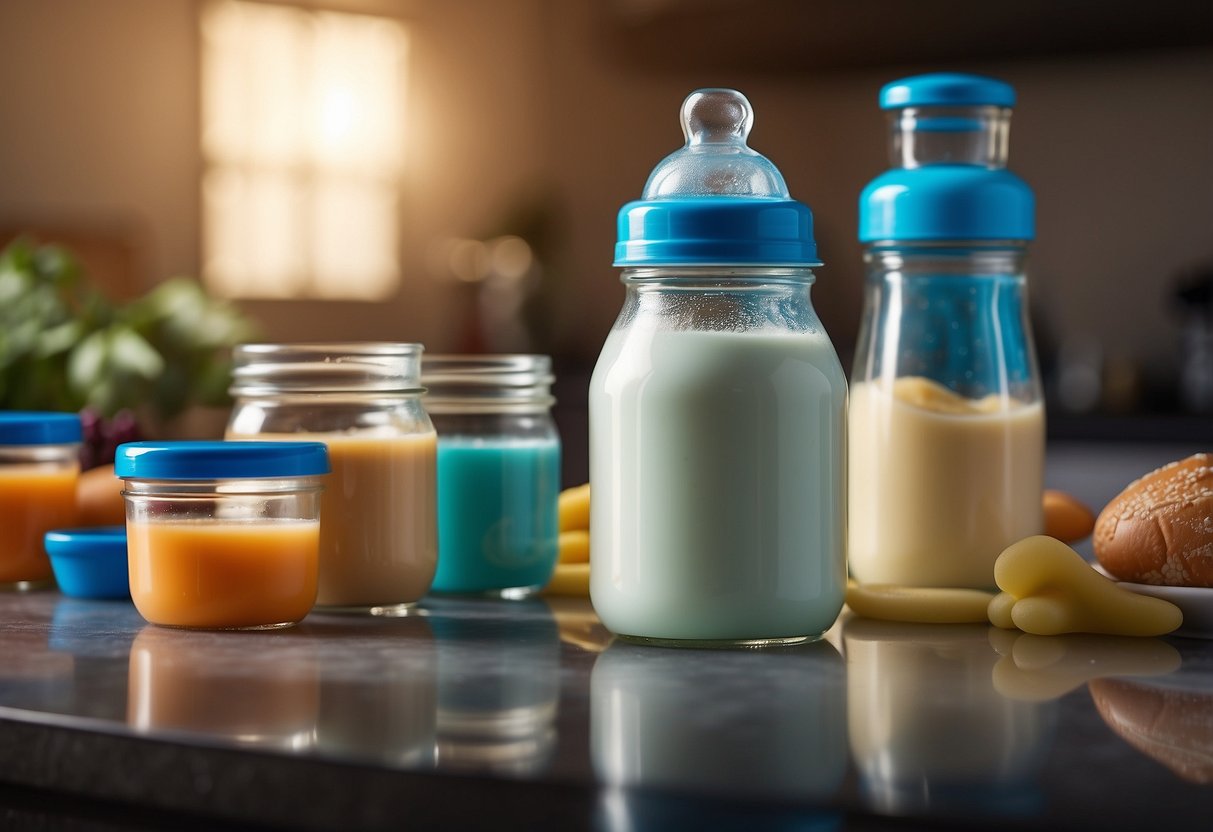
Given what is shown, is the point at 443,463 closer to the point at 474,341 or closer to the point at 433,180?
the point at 474,341

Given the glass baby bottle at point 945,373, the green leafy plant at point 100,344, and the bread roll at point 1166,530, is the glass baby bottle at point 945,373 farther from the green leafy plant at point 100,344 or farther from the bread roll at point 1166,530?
the green leafy plant at point 100,344

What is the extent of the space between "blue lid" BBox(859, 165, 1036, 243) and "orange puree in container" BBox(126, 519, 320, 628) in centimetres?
45

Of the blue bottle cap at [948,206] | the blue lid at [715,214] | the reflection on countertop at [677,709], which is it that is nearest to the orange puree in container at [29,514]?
the reflection on countertop at [677,709]

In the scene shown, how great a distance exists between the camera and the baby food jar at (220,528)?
92 centimetres

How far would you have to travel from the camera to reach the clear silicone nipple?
0.90 metres

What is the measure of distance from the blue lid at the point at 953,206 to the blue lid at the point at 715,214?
0.53 ft

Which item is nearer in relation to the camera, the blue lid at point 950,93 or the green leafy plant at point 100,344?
the blue lid at point 950,93

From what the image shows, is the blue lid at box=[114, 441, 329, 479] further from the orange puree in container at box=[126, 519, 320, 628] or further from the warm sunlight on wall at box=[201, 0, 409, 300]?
the warm sunlight on wall at box=[201, 0, 409, 300]

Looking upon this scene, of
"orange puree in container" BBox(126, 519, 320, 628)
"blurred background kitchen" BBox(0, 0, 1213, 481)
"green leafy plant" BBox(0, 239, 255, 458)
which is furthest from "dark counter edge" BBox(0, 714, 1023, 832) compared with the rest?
"blurred background kitchen" BBox(0, 0, 1213, 481)

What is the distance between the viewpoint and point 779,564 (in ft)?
2.86

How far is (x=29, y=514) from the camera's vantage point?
1143 mm

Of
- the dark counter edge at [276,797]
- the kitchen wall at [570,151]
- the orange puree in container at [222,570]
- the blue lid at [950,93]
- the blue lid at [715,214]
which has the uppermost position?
the kitchen wall at [570,151]

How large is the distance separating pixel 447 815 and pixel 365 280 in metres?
5.18

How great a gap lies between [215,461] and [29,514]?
306mm
